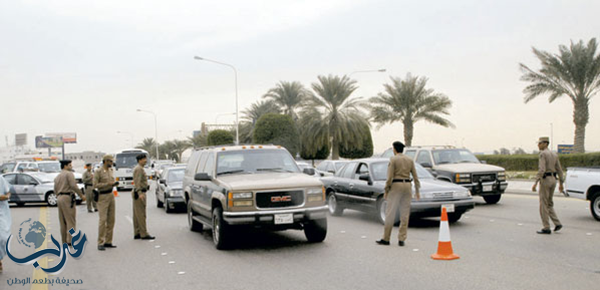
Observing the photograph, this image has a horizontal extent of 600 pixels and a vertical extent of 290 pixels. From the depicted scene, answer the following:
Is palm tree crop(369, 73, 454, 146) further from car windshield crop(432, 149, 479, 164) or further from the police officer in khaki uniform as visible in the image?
the police officer in khaki uniform

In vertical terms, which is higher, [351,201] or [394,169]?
[394,169]

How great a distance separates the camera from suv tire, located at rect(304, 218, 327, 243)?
1009cm

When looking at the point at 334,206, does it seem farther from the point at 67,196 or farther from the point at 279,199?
the point at 67,196

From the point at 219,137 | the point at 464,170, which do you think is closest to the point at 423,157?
the point at 464,170

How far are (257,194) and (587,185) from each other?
7731 millimetres

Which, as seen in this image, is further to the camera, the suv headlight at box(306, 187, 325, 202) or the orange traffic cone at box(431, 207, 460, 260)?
the suv headlight at box(306, 187, 325, 202)

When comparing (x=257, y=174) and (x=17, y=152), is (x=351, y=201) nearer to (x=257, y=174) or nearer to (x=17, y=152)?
(x=257, y=174)

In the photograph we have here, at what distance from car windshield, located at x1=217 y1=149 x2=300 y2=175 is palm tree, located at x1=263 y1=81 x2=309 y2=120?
44.2 metres

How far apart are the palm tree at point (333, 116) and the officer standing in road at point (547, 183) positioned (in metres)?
35.3

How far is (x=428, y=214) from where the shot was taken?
1199 cm

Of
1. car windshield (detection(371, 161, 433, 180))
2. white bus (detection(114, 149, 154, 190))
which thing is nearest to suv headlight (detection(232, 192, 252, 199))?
car windshield (detection(371, 161, 433, 180))

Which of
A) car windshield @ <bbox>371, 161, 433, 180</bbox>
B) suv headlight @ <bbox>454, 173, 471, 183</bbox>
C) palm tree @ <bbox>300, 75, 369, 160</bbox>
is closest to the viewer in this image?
car windshield @ <bbox>371, 161, 433, 180</bbox>

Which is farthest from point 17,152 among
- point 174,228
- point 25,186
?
point 174,228

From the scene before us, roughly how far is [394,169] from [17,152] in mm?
171473
